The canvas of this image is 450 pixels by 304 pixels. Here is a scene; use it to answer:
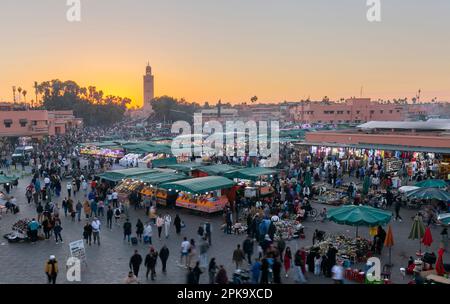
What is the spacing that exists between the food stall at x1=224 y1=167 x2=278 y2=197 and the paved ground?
325cm

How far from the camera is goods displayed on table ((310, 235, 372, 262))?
12805mm

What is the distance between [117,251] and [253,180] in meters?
9.31

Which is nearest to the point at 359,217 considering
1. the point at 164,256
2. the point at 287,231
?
the point at 287,231

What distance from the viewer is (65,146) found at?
44.2 m

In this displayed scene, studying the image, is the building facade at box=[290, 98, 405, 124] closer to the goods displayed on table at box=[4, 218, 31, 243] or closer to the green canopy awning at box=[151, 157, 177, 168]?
the green canopy awning at box=[151, 157, 177, 168]

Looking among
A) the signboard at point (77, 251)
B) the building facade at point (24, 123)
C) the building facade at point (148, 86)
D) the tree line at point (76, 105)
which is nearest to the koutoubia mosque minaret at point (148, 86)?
the building facade at point (148, 86)

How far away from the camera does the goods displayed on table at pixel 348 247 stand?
12.8 m

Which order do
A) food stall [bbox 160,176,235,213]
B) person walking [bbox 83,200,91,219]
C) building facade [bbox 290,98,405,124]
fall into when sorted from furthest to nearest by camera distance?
1. building facade [bbox 290,98,405,124]
2. food stall [bbox 160,176,235,213]
3. person walking [bbox 83,200,91,219]

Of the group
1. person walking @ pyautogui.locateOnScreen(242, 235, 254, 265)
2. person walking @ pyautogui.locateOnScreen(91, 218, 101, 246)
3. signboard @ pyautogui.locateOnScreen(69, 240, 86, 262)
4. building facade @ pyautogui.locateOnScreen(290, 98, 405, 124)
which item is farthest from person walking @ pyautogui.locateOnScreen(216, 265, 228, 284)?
building facade @ pyautogui.locateOnScreen(290, 98, 405, 124)

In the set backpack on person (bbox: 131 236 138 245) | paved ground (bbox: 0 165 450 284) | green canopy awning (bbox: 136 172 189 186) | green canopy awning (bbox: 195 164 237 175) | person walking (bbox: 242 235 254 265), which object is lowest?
paved ground (bbox: 0 165 450 284)

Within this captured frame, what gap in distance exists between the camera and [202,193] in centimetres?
1839

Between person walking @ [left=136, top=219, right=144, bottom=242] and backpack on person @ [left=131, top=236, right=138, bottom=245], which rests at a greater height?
person walking @ [left=136, top=219, right=144, bottom=242]
